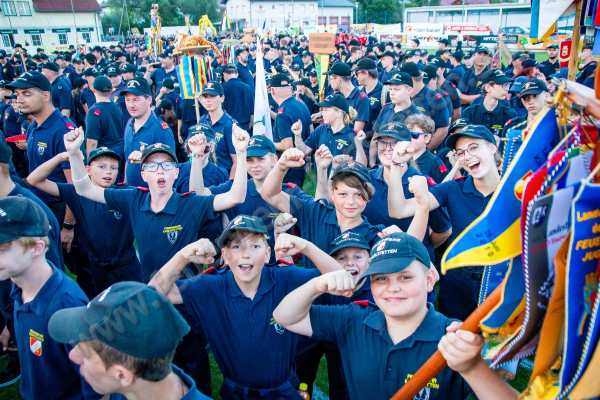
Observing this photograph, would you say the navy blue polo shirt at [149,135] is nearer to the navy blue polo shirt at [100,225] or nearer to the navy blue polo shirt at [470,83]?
the navy blue polo shirt at [100,225]

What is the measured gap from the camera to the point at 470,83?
9719 mm

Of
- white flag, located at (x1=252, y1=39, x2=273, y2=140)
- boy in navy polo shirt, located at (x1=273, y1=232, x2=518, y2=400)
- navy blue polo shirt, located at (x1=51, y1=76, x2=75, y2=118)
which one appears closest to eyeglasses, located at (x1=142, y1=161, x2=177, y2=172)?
boy in navy polo shirt, located at (x1=273, y1=232, x2=518, y2=400)

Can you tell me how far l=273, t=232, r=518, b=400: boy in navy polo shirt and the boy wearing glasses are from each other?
4.71 metres

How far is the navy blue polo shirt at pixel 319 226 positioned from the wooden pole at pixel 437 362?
154 centimetres

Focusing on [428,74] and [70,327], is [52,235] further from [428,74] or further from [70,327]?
[428,74]

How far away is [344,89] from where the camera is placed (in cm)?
688

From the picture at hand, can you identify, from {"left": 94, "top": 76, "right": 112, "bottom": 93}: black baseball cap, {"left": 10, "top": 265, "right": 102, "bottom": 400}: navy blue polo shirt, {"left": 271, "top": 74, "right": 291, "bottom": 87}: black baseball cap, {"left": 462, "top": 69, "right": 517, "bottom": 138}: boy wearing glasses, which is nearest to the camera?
{"left": 10, "top": 265, "right": 102, "bottom": 400}: navy blue polo shirt

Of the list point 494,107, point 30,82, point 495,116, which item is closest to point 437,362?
point 30,82

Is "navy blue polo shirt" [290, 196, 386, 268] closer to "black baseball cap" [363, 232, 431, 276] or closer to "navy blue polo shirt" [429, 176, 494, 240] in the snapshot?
"navy blue polo shirt" [429, 176, 494, 240]

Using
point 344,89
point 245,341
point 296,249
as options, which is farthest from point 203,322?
point 344,89

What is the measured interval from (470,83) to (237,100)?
16.8 ft

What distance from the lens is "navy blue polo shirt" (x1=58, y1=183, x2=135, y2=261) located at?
13.0ft

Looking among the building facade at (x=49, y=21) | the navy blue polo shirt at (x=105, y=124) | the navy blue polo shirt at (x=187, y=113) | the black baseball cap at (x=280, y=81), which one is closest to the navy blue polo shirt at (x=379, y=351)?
the navy blue polo shirt at (x=105, y=124)

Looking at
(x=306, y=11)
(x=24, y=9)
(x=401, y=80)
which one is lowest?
(x=401, y=80)
